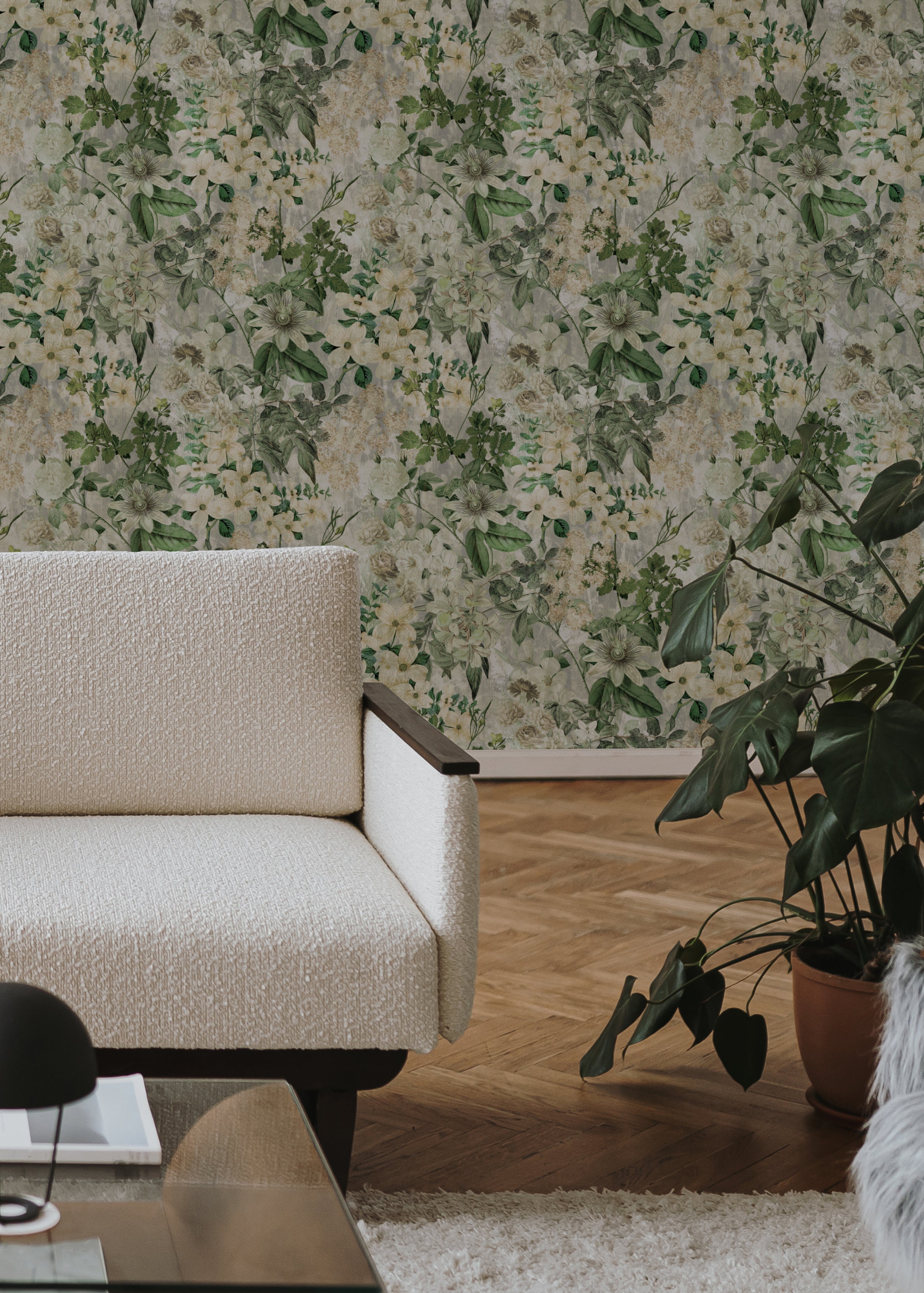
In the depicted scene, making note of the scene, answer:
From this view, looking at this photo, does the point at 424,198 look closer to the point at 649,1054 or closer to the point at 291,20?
the point at 291,20

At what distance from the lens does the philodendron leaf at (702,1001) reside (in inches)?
75.2

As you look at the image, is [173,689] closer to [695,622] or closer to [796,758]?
[695,622]

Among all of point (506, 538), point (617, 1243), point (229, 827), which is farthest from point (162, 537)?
point (617, 1243)

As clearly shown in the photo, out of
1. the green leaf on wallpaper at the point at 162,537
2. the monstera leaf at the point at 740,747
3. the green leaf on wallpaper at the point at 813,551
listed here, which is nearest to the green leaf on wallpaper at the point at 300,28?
the green leaf on wallpaper at the point at 162,537

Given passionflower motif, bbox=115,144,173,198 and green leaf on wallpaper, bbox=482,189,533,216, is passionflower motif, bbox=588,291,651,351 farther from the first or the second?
passionflower motif, bbox=115,144,173,198

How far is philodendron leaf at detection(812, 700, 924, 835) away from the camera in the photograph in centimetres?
154

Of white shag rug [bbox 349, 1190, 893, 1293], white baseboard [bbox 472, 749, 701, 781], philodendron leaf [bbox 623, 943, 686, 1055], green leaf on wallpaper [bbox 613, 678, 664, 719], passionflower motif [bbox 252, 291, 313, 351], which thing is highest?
passionflower motif [bbox 252, 291, 313, 351]

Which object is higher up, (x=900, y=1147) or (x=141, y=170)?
(x=141, y=170)

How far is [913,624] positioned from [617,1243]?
2.78 ft

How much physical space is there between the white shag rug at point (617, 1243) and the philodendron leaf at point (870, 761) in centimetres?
43

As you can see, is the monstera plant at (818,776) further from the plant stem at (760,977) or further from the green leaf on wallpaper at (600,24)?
the green leaf on wallpaper at (600,24)

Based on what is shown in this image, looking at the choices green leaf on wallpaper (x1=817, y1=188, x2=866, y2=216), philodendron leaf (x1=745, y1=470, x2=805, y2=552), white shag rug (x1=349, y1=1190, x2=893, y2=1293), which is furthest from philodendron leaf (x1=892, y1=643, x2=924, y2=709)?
green leaf on wallpaper (x1=817, y1=188, x2=866, y2=216)

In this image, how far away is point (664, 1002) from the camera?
1.90 meters

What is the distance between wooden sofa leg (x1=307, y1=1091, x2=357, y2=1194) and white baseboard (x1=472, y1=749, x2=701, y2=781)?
9.63 ft
